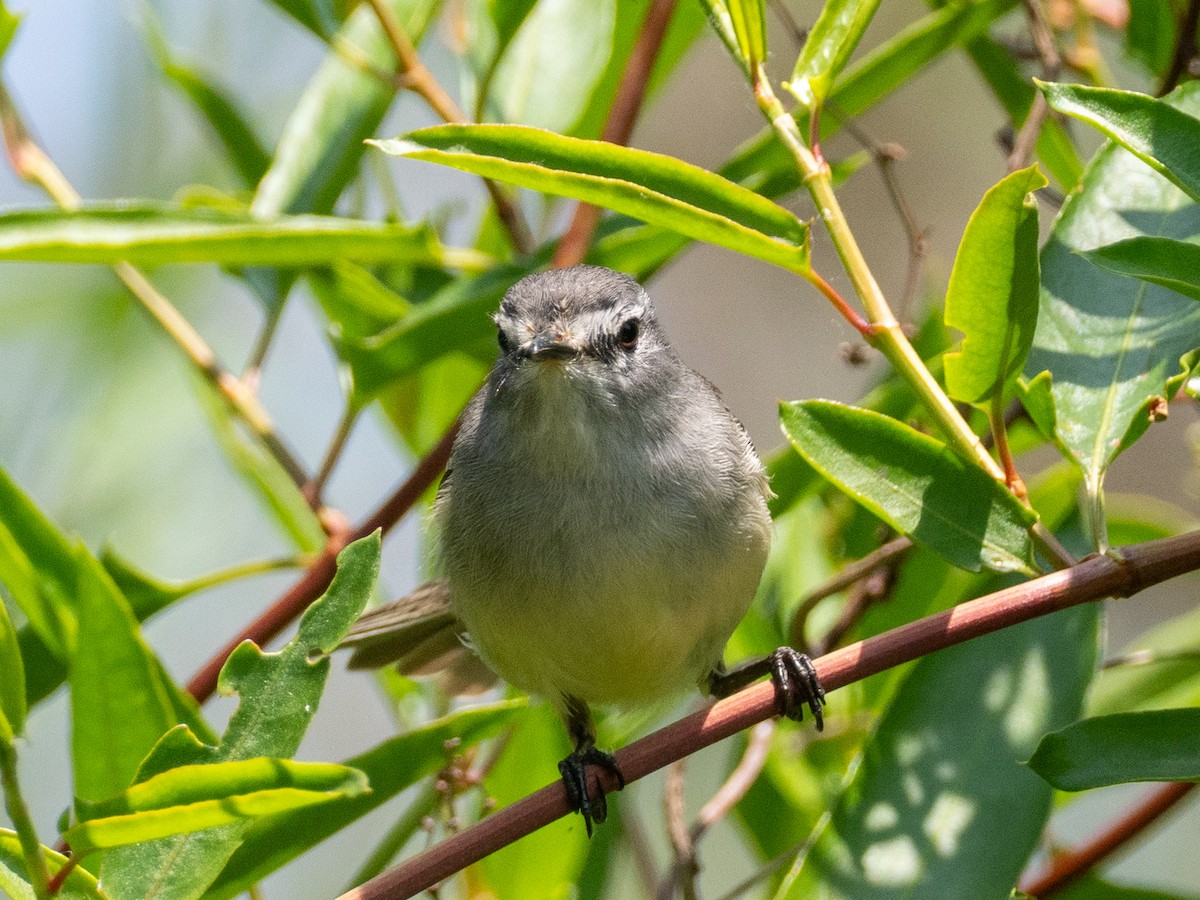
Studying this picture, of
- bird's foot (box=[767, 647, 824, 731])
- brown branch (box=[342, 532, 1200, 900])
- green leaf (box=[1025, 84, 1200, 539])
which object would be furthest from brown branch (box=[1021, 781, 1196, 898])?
brown branch (box=[342, 532, 1200, 900])

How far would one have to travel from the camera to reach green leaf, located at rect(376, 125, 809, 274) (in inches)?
81.7

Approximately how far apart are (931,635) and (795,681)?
35.2 inches

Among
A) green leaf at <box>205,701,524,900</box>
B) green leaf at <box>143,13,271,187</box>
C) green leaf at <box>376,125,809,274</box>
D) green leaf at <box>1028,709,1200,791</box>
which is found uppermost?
green leaf at <box>143,13,271,187</box>

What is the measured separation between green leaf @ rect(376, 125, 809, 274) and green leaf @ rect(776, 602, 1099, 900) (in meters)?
0.94

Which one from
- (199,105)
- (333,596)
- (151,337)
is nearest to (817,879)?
(333,596)

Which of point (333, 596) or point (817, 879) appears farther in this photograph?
point (817, 879)

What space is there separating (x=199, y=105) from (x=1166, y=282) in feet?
8.18

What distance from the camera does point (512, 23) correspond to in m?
3.14

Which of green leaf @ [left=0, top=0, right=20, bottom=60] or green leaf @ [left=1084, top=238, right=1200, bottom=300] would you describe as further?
green leaf @ [left=0, top=0, right=20, bottom=60]

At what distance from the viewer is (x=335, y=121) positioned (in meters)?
3.46

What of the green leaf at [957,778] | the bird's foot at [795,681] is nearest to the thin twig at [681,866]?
the bird's foot at [795,681]

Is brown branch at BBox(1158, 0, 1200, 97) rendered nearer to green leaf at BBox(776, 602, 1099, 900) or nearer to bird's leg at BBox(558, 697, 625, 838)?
green leaf at BBox(776, 602, 1099, 900)

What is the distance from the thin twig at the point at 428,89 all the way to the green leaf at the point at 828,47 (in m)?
1.05

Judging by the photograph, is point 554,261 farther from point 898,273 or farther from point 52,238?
point 898,273
